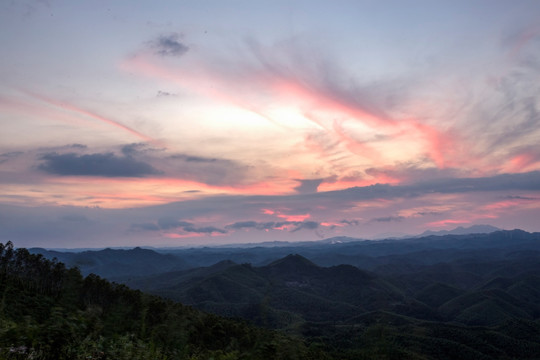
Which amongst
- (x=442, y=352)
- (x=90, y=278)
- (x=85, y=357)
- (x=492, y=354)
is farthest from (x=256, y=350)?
(x=492, y=354)

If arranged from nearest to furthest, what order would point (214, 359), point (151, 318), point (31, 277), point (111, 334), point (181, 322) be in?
1. point (214, 359)
2. point (181, 322)
3. point (111, 334)
4. point (151, 318)
5. point (31, 277)

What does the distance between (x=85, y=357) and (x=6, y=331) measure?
2628mm

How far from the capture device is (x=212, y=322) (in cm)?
10212

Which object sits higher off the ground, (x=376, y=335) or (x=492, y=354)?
(x=376, y=335)

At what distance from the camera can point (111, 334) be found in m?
14.6

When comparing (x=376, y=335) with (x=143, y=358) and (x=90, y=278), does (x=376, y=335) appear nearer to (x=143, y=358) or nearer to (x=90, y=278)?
(x=143, y=358)

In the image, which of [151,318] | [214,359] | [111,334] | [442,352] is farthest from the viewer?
[442,352]

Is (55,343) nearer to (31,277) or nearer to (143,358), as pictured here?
(143,358)

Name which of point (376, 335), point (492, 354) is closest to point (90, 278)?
point (376, 335)

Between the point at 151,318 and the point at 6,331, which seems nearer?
the point at 6,331

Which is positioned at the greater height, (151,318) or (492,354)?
(151,318)

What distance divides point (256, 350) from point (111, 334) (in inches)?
270

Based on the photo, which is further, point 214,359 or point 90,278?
point 90,278

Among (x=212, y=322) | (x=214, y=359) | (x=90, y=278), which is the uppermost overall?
(x=214, y=359)
